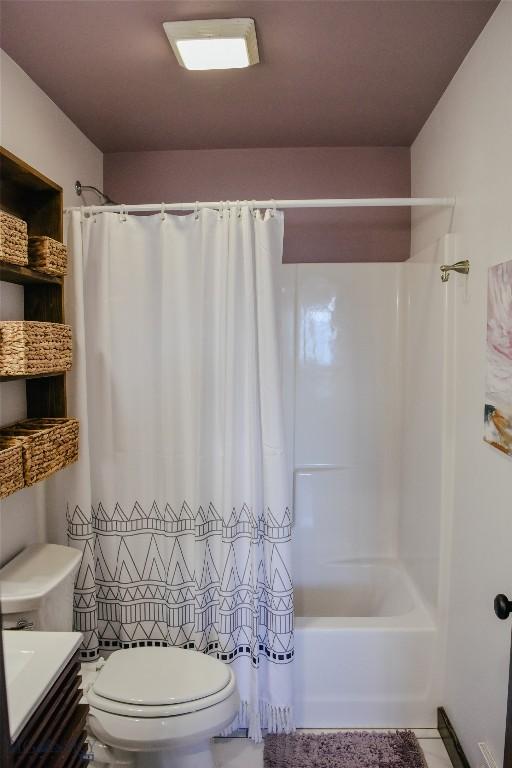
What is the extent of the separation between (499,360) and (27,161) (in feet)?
5.56

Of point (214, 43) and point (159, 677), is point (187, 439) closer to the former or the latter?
point (159, 677)

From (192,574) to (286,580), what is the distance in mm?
364

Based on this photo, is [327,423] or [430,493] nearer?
[430,493]

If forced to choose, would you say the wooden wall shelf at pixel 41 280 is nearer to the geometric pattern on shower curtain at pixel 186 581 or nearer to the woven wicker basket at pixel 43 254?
the woven wicker basket at pixel 43 254

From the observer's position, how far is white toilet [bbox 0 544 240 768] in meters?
1.54

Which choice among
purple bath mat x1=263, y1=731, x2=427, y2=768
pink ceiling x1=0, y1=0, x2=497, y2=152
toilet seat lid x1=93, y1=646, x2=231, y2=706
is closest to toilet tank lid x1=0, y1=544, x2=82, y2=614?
toilet seat lid x1=93, y1=646, x2=231, y2=706

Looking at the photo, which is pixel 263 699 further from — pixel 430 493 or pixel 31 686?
pixel 31 686

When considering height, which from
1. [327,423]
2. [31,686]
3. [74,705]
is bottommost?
[74,705]

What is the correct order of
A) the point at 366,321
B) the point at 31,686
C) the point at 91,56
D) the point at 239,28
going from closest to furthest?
1. the point at 31,686
2. the point at 239,28
3. the point at 91,56
4. the point at 366,321

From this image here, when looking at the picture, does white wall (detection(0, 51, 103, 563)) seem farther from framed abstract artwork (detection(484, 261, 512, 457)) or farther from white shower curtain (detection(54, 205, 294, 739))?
framed abstract artwork (detection(484, 261, 512, 457))

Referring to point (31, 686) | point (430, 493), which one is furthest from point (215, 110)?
point (31, 686)

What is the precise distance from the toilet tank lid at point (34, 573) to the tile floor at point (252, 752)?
93cm

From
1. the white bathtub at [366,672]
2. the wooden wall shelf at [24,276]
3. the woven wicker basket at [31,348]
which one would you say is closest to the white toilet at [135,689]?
the white bathtub at [366,672]

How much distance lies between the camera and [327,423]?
8.64 ft
